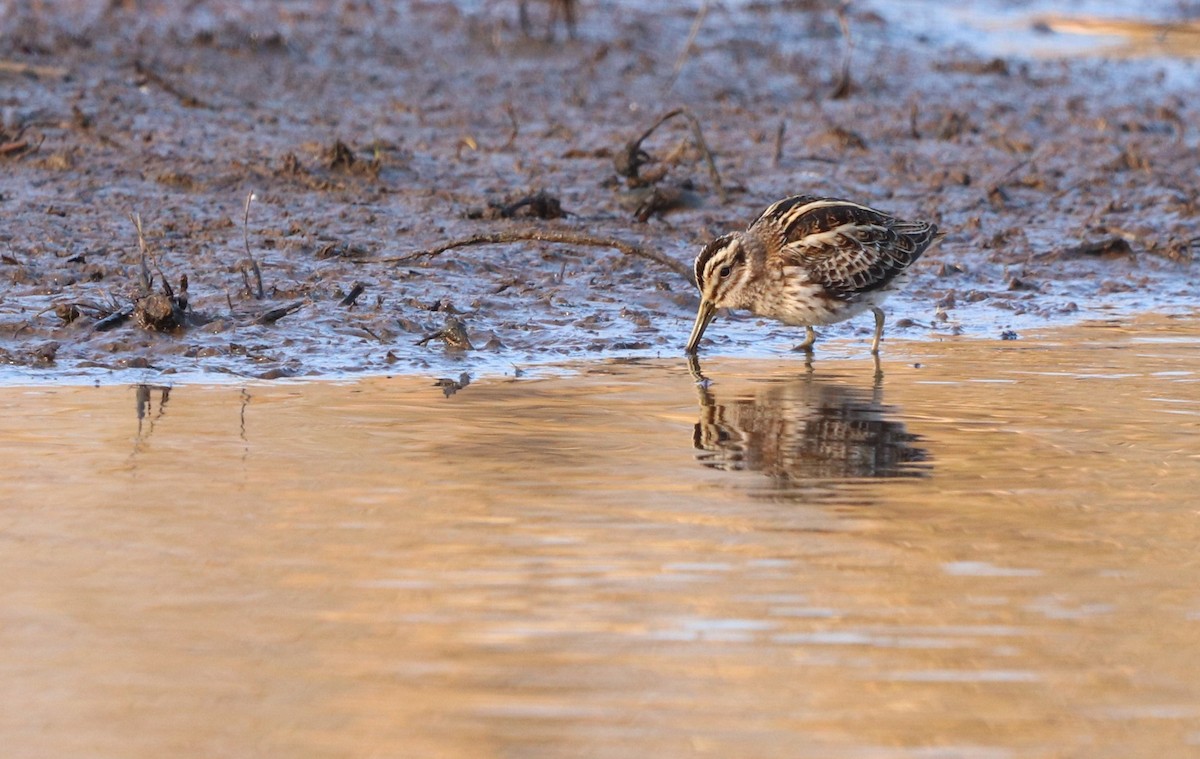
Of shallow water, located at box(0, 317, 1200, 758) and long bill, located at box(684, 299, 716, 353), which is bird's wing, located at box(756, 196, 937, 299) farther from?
shallow water, located at box(0, 317, 1200, 758)

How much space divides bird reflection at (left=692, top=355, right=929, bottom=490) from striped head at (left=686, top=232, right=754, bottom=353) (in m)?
1.01

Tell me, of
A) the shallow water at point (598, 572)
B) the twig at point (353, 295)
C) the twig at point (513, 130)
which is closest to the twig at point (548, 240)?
the twig at point (353, 295)

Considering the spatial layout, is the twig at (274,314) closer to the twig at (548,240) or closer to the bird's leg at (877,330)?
the twig at (548,240)

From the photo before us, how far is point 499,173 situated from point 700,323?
3.93m

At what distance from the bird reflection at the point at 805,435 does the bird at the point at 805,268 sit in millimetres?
1019

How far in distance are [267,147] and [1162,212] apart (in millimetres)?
6112


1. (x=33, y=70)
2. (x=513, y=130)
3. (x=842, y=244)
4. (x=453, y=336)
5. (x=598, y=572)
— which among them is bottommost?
(x=598, y=572)

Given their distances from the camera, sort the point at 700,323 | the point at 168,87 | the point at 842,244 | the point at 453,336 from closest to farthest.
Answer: the point at 453,336 → the point at 700,323 → the point at 842,244 → the point at 168,87

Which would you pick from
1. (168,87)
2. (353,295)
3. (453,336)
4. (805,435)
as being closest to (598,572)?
(805,435)

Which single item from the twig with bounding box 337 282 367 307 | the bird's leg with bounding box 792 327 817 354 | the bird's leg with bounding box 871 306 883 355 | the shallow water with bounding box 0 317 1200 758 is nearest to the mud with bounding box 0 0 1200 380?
the twig with bounding box 337 282 367 307

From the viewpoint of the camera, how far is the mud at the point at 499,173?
8.91 metres

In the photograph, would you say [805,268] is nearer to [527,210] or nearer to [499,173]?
[527,210]

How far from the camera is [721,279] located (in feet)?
28.6

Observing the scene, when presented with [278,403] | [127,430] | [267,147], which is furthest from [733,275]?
[267,147]
